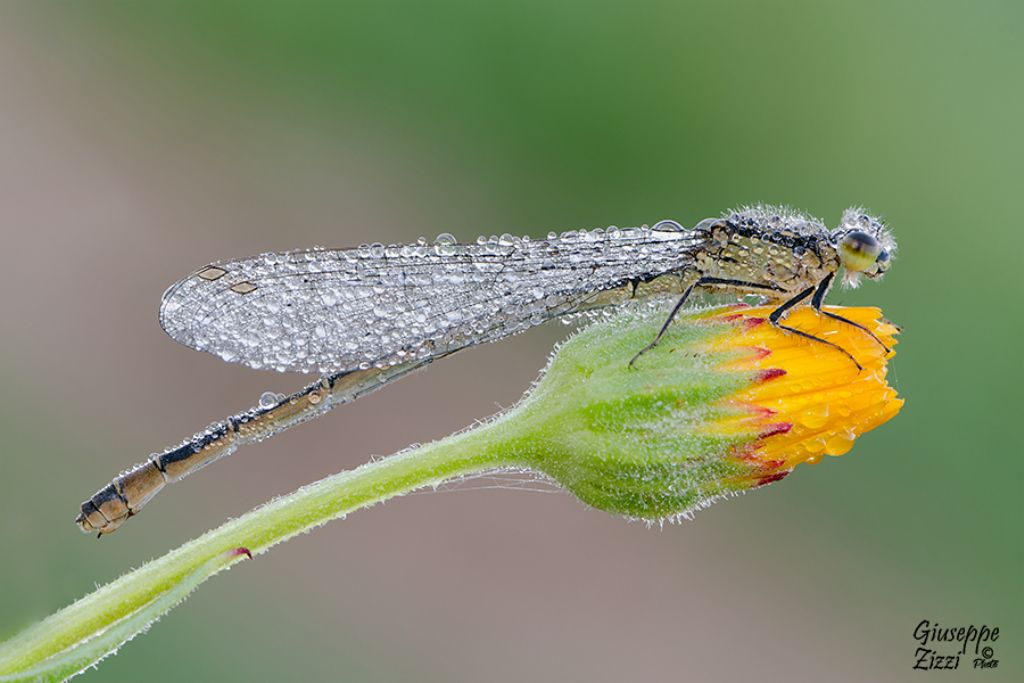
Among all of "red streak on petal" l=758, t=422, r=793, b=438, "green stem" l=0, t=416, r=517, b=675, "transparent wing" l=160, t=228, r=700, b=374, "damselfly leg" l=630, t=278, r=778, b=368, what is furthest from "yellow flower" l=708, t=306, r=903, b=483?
"green stem" l=0, t=416, r=517, b=675

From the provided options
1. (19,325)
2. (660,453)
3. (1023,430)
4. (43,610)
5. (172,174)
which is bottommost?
(43,610)

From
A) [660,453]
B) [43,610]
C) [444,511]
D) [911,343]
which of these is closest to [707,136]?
[911,343]

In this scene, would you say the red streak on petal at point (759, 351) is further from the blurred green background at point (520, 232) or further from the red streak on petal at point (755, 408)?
the blurred green background at point (520, 232)

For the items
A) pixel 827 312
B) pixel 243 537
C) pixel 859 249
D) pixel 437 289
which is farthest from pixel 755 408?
pixel 243 537

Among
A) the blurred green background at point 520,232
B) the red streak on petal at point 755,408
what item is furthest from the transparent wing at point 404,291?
the blurred green background at point 520,232

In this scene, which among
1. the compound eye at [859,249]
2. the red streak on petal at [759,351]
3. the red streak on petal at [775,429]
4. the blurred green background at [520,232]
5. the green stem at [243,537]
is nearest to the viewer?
the green stem at [243,537]

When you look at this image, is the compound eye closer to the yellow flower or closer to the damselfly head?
the damselfly head

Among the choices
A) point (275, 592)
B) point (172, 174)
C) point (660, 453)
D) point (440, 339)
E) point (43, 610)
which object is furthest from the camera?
point (172, 174)

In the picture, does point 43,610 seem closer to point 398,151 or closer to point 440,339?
point 440,339
